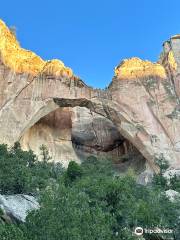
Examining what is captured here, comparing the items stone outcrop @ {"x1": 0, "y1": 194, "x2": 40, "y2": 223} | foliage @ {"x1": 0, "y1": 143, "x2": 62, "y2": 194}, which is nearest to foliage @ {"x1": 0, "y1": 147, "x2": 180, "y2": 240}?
foliage @ {"x1": 0, "y1": 143, "x2": 62, "y2": 194}

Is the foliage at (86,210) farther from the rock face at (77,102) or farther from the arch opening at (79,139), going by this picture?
the arch opening at (79,139)

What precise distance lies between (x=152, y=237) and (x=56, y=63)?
24485 mm

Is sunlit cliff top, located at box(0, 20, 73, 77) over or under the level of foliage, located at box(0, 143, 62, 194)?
over

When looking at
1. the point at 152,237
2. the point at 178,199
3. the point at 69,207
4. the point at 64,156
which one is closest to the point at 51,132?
the point at 64,156

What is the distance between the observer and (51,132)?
42344 mm

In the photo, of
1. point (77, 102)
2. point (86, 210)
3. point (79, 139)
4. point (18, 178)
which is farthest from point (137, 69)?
point (86, 210)

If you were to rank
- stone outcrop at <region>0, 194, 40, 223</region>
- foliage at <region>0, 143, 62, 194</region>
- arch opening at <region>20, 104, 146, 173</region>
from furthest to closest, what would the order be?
arch opening at <region>20, 104, 146, 173</region>
foliage at <region>0, 143, 62, 194</region>
stone outcrop at <region>0, 194, 40, 223</region>

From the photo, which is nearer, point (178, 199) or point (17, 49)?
point (178, 199)

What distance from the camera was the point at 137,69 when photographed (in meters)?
42.7

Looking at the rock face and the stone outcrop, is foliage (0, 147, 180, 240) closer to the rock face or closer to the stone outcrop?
the stone outcrop

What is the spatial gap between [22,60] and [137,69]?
10.4m

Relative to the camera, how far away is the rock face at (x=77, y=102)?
38.3 m

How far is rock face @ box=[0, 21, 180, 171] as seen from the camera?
38.3 m

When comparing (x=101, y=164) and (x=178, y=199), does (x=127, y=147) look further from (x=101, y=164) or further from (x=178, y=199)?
(x=178, y=199)
